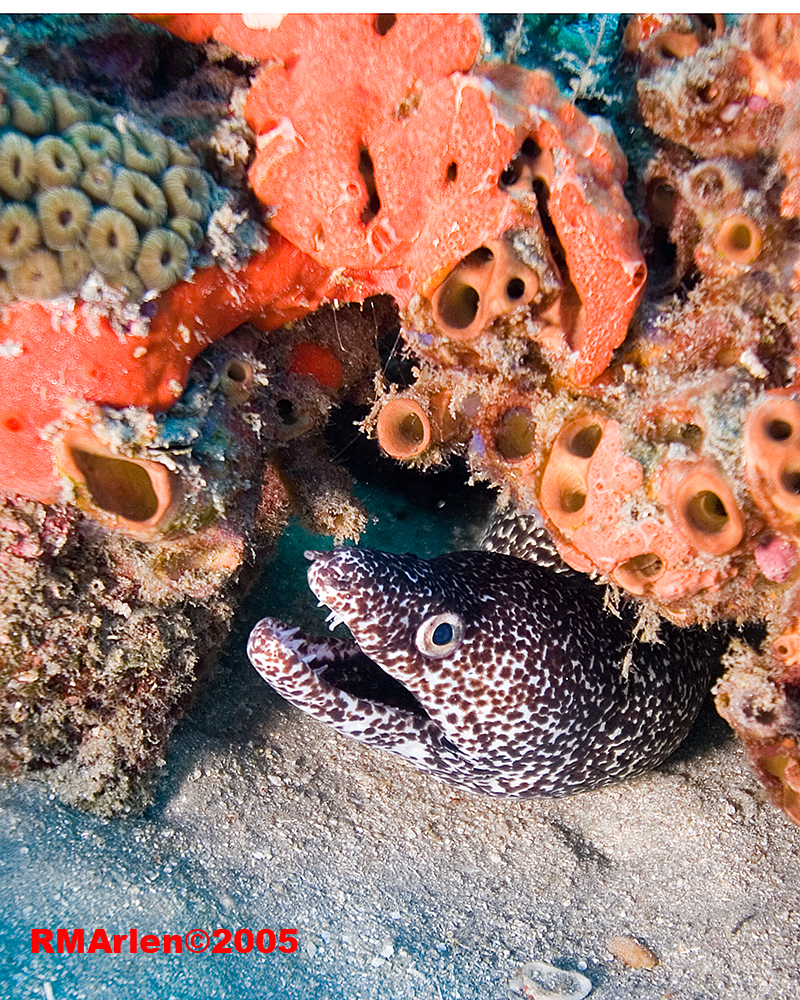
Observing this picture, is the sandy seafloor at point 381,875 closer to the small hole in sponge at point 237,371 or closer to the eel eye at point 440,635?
the eel eye at point 440,635

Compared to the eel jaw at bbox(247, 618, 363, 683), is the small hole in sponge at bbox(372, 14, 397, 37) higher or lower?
higher

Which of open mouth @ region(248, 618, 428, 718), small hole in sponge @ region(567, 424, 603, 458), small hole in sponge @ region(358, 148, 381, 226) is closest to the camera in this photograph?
small hole in sponge @ region(358, 148, 381, 226)

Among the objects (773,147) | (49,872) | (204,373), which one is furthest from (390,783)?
(773,147)

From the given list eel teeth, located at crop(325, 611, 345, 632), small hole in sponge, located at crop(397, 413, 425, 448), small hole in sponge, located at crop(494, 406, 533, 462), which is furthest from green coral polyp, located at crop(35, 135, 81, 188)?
eel teeth, located at crop(325, 611, 345, 632)

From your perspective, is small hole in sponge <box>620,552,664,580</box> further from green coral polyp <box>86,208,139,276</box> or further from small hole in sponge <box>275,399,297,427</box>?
green coral polyp <box>86,208,139,276</box>

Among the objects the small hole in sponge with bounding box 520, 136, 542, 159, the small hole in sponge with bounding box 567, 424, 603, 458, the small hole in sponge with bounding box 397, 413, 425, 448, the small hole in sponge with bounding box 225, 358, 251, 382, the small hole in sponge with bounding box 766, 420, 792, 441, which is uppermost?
the small hole in sponge with bounding box 520, 136, 542, 159

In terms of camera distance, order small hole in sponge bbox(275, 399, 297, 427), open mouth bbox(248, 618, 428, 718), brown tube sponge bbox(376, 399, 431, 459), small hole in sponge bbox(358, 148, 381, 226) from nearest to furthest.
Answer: small hole in sponge bbox(358, 148, 381, 226), brown tube sponge bbox(376, 399, 431, 459), small hole in sponge bbox(275, 399, 297, 427), open mouth bbox(248, 618, 428, 718)
